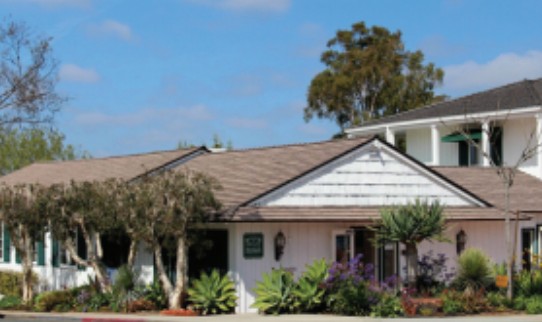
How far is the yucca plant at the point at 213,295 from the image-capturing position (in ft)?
73.7

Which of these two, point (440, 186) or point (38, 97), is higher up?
point (38, 97)

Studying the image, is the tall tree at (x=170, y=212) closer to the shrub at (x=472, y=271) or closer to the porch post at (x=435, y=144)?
the shrub at (x=472, y=271)

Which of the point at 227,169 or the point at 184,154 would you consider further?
the point at 184,154

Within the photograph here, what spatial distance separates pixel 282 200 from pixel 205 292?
3.21 m

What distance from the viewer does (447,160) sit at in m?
38.7

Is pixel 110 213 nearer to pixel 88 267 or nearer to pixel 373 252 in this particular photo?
pixel 88 267

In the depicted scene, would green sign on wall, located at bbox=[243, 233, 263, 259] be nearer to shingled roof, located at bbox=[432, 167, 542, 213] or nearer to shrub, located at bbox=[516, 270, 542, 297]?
shrub, located at bbox=[516, 270, 542, 297]

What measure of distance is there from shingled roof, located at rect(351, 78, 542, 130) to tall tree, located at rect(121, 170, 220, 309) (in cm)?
1471

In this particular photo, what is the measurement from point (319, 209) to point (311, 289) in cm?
278

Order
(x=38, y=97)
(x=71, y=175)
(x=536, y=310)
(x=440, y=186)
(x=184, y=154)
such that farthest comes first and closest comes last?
(x=38, y=97) < (x=71, y=175) < (x=184, y=154) < (x=440, y=186) < (x=536, y=310)

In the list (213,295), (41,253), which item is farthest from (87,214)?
(41,253)

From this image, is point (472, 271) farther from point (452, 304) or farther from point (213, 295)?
point (213, 295)

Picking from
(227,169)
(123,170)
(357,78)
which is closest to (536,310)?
(227,169)

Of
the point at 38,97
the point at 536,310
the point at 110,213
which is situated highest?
the point at 38,97
